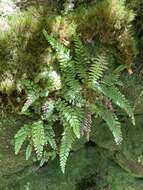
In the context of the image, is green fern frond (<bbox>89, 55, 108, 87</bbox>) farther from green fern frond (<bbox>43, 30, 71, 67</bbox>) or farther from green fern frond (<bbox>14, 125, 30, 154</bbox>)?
green fern frond (<bbox>14, 125, 30, 154</bbox>)

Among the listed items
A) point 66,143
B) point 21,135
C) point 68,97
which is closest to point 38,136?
point 21,135

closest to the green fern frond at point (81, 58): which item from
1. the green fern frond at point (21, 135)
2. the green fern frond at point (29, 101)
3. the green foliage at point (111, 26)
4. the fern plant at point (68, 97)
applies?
the fern plant at point (68, 97)

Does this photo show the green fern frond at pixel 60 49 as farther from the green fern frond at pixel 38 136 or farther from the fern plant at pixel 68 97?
the green fern frond at pixel 38 136

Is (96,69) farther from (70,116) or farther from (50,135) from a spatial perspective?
(50,135)

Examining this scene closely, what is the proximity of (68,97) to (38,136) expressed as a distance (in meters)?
0.47

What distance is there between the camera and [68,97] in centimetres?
400

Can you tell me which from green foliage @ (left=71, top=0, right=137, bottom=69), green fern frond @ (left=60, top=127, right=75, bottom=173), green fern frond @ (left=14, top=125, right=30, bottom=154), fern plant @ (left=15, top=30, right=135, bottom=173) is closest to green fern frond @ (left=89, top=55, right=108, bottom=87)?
fern plant @ (left=15, top=30, right=135, bottom=173)

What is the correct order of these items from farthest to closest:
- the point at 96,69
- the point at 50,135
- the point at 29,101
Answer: the point at 50,135, the point at 96,69, the point at 29,101

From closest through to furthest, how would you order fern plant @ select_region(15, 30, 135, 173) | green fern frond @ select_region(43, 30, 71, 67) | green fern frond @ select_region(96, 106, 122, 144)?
1. green fern frond @ select_region(43, 30, 71, 67)
2. fern plant @ select_region(15, 30, 135, 173)
3. green fern frond @ select_region(96, 106, 122, 144)

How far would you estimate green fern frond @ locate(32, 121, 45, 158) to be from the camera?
389cm

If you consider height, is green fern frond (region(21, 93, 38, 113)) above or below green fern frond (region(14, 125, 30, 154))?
above

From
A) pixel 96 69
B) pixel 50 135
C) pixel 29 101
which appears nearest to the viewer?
pixel 29 101

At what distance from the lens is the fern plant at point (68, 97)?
3.94 metres

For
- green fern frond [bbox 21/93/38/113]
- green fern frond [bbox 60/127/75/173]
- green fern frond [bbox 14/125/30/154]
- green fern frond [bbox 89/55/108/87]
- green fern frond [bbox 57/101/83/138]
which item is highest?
green fern frond [bbox 89/55/108/87]
